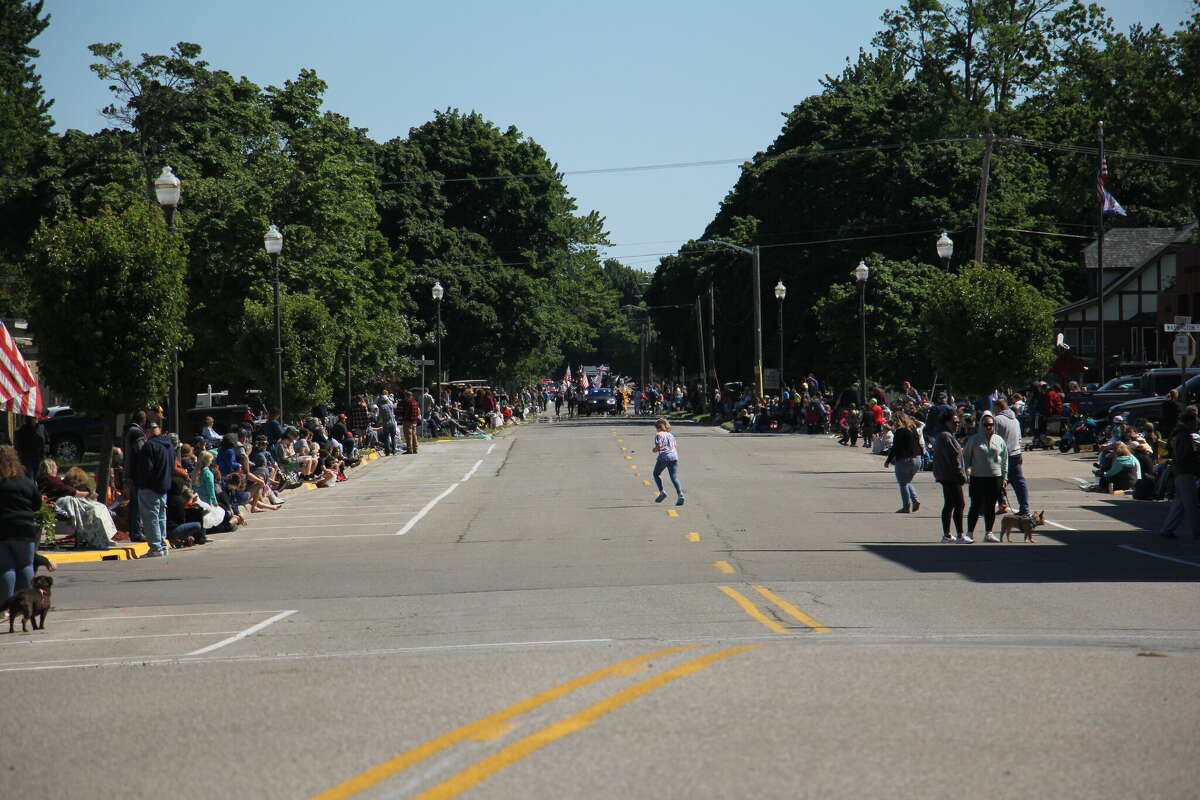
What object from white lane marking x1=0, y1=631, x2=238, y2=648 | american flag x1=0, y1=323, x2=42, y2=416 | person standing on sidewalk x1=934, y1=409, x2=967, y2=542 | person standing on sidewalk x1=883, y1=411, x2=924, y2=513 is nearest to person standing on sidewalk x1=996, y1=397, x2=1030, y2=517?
person standing on sidewalk x1=934, y1=409, x2=967, y2=542

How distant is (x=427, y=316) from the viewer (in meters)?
68.6

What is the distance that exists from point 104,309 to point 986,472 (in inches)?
552

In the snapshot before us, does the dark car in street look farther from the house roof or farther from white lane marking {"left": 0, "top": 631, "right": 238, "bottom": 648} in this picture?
white lane marking {"left": 0, "top": 631, "right": 238, "bottom": 648}

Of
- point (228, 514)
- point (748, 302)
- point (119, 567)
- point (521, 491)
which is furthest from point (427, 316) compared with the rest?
point (119, 567)

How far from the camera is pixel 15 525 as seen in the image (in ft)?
41.9

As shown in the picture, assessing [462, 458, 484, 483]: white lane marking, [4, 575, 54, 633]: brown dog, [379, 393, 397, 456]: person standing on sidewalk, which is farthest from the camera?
[379, 393, 397, 456]: person standing on sidewalk

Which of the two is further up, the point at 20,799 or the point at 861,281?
the point at 861,281

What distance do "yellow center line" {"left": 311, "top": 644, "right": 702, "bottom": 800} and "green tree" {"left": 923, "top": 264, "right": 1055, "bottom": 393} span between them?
32026mm

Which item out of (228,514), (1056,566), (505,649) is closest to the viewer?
(505,649)

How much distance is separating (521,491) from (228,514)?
779 cm

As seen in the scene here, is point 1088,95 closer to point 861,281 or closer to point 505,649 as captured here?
point 861,281

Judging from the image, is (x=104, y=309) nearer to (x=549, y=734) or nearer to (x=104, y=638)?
(x=104, y=638)

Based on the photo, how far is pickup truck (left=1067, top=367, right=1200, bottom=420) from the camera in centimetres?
4112

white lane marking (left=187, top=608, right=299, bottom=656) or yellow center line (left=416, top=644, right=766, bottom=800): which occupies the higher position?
yellow center line (left=416, top=644, right=766, bottom=800)
